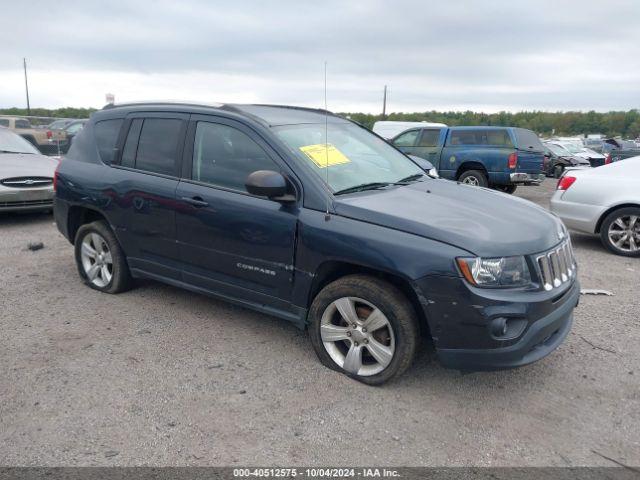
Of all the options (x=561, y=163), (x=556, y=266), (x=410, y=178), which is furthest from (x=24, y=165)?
(x=561, y=163)

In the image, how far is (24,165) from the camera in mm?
8469

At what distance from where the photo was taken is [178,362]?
12.3ft

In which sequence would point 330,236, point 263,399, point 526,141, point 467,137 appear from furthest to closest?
point 467,137
point 526,141
point 330,236
point 263,399

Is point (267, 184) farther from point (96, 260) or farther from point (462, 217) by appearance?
point (96, 260)

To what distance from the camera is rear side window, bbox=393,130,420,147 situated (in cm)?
1438

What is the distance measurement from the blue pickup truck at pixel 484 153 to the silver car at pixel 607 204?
5.26m

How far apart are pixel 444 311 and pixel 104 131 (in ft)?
11.8

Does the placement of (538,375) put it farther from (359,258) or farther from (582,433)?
(359,258)

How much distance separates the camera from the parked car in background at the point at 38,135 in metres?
10.7

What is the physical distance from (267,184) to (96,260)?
8.25 feet

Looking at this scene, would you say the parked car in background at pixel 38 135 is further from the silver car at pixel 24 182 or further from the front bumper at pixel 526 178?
the front bumper at pixel 526 178

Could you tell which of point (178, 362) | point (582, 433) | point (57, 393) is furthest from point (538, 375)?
point (57, 393)

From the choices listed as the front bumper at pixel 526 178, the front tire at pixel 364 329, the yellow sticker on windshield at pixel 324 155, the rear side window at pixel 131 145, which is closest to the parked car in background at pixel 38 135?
the rear side window at pixel 131 145

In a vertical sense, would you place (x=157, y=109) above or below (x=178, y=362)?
above
